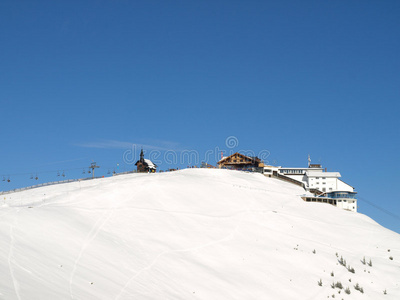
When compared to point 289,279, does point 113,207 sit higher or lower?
higher

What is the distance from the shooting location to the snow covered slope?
24.6 meters

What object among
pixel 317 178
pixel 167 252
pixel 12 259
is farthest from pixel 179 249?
pixel 317 178

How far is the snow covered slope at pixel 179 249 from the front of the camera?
2462cm

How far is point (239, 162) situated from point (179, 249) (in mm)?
94710

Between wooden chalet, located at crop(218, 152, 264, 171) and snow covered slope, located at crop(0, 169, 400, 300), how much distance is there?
217ft

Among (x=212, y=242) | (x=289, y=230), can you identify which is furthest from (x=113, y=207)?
(x=289, y=230)

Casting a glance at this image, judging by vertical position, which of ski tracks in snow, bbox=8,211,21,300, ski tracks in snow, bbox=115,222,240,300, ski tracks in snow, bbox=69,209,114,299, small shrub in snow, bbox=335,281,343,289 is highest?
ski tracks in snow, bbox=8,211,21,300

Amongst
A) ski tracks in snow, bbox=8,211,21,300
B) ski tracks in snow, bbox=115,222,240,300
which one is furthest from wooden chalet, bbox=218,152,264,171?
ski tracks in snow, bbox=8,211,21,300

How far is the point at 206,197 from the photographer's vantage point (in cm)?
5909

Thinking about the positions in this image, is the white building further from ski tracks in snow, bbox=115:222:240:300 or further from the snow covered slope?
ski tracks in snow, bbox=115:222:240:300

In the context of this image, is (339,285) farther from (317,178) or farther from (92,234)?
(317,178)

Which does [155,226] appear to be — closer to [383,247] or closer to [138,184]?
[138,184]

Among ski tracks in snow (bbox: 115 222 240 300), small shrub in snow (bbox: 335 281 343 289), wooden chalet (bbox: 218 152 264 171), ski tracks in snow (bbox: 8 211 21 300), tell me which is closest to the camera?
ski tracks in snow (bbox: 8 211 21 300)

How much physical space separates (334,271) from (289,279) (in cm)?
613
